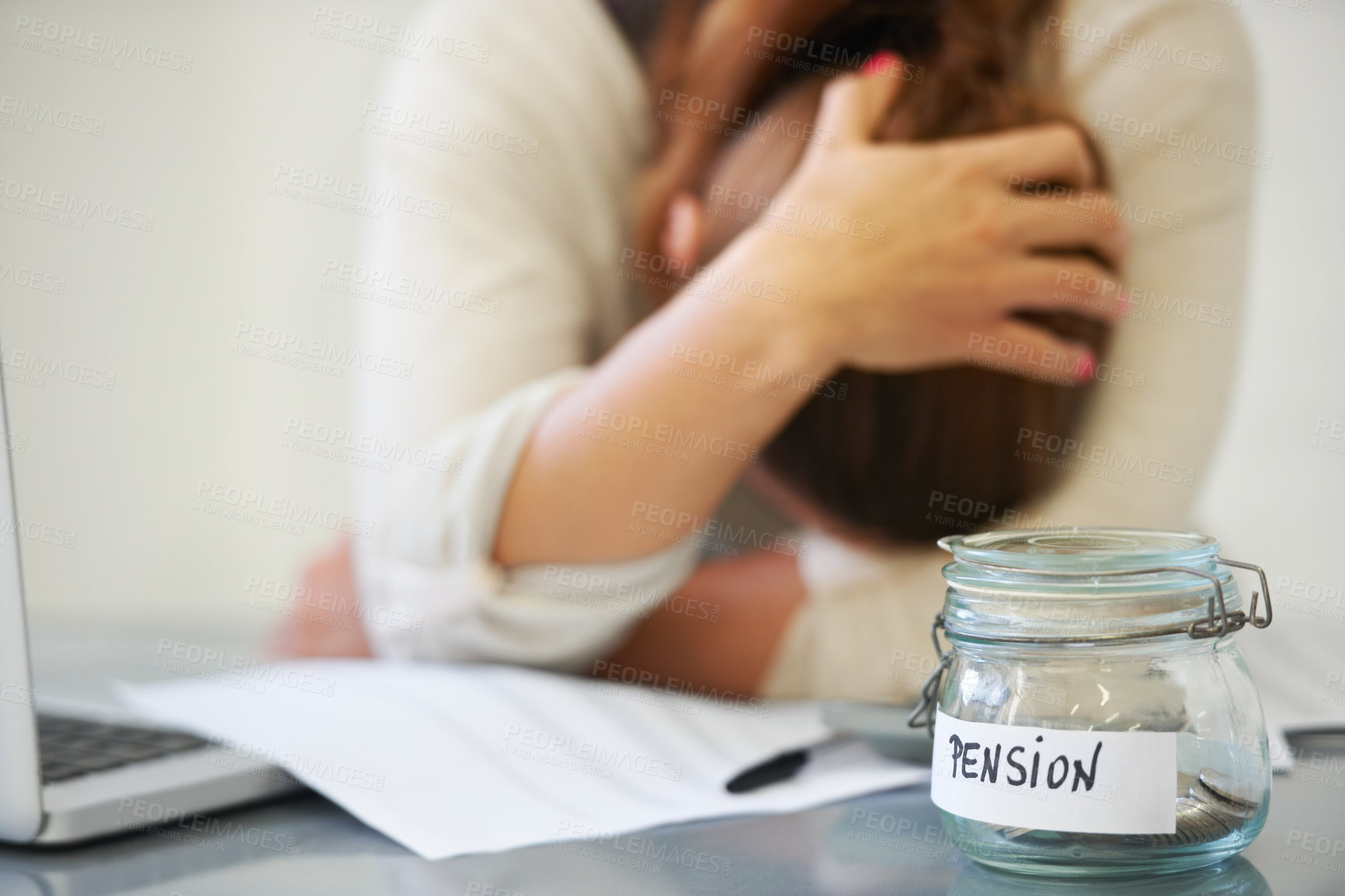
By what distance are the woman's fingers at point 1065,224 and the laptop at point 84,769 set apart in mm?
579

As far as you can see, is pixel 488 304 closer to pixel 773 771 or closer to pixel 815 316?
pixel 815 316

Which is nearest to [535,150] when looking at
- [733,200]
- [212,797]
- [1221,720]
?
[733,200]

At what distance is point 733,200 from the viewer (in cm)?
80

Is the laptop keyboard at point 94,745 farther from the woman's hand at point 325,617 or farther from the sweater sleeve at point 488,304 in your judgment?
the woman's hand at point 325,617

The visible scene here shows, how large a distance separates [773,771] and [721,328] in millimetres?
312

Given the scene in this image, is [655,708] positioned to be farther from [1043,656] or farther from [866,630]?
[1043,656]

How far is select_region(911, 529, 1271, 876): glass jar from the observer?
38 centimetres

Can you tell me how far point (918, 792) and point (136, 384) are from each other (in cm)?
115

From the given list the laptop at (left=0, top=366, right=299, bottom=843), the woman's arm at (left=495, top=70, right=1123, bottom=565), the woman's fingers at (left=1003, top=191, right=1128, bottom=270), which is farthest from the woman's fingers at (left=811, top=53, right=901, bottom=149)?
the laptop at (left=0, top=366, right=299, bottom=843)

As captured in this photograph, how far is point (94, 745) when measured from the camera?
1.96 ft

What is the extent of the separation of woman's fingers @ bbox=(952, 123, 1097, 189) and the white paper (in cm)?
40

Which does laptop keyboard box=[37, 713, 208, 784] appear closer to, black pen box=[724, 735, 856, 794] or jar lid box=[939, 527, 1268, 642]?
black pen box=[724, 735, 856, 794]

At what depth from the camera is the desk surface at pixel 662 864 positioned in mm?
426

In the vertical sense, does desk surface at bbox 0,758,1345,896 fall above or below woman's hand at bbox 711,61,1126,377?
below
